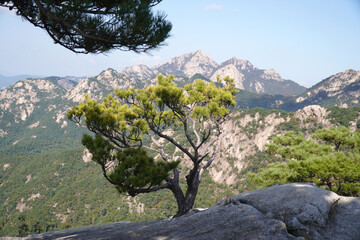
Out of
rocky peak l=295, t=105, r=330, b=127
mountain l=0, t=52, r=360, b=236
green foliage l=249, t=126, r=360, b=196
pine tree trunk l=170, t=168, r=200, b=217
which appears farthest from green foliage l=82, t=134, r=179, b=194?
rocky peak l=295, t=105, r=330, b=127

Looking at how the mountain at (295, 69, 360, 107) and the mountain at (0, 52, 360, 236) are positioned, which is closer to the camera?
the mountain at (0, 52, 360, 236)

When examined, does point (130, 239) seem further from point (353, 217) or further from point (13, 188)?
point (13, 188)

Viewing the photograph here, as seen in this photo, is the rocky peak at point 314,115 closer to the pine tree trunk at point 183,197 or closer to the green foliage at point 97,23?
the pine tree trunk at point 183,197

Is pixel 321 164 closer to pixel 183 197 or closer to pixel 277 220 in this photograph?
pixel 183 197

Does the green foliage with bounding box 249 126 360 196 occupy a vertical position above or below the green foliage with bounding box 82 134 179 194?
below

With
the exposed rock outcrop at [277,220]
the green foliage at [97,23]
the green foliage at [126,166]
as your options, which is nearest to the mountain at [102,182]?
the exposed rock outcrop at [277,220]

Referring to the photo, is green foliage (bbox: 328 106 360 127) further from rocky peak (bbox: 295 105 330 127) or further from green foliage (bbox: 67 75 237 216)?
green foliage (bbox: 67 75 237 216)

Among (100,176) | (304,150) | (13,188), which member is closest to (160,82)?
(304,150)

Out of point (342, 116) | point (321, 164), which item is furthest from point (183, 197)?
point (342, 116)

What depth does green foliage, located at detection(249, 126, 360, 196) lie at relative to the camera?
1102cm

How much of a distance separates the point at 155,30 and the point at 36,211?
9343 cm

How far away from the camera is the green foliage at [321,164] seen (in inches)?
434

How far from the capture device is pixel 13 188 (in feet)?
330

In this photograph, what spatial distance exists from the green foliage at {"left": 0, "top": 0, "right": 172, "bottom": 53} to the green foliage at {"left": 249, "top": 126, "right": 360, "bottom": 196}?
10.9 meters
